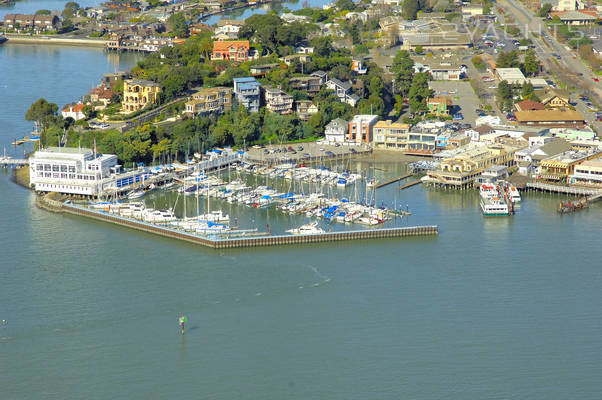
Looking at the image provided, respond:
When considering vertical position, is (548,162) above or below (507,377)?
above

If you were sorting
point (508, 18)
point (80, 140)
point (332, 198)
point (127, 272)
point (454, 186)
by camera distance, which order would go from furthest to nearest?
1. point (508, 18)
2. point (80, 140)
3. point (454, 186)
4. point (332, 198)
5. point (127, 272)

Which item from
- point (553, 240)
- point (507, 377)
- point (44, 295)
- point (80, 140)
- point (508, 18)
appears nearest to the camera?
point (507, 377)

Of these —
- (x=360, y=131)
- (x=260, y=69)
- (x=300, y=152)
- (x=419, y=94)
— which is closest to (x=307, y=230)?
(x=300, y=152)

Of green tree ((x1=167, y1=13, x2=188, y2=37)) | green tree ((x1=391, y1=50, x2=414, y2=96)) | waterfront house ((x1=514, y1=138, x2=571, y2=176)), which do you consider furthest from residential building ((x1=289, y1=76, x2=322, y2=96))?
green tree ((x1=167, y1=13, x2=188, y2=37))

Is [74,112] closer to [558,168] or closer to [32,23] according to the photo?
[558,168]

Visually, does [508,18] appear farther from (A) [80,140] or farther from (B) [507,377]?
(B) [507,377]

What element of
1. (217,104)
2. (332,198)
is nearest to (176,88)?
(217,104)

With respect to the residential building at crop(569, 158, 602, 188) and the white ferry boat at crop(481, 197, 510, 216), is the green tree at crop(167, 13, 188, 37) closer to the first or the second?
the residential building at crop(569, 158, 602, 188)
